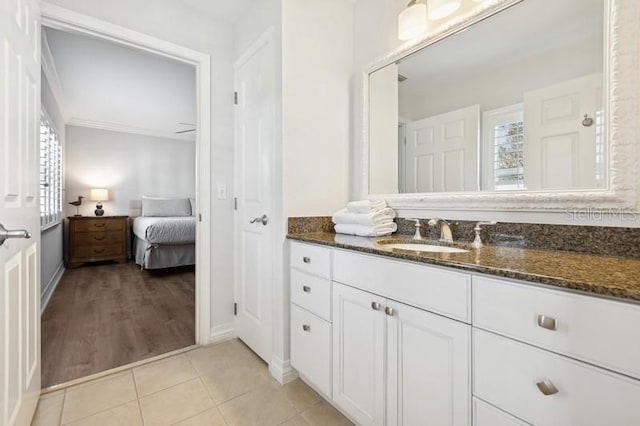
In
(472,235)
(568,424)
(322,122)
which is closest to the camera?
(568,424)

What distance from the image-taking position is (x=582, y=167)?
1.09 meters

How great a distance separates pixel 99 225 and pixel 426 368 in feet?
17.9

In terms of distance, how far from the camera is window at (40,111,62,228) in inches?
124

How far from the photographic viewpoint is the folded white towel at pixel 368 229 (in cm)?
160

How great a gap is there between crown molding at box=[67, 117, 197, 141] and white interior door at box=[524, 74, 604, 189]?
19.2 ft

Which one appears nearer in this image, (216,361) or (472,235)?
(472,235)

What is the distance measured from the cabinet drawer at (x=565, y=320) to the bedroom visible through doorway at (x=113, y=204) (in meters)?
1.95

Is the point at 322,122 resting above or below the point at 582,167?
above

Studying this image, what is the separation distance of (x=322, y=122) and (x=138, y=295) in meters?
2.85

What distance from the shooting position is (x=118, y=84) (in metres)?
3.54

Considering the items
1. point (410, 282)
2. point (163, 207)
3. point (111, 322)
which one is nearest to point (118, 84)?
point (163, 207)

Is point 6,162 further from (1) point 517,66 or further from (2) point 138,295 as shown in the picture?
(2) point 138,295

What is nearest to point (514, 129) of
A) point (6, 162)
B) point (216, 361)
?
point (6, 162)

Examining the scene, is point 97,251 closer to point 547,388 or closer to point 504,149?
point 504,149
